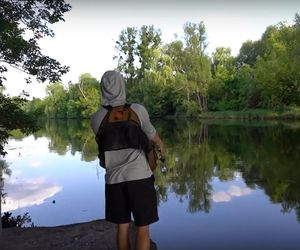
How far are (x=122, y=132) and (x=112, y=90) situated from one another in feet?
1.25

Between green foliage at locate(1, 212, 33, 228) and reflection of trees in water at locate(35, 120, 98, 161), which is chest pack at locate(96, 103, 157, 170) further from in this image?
reflection of trees in water at locate(35, 120, 98, 161)

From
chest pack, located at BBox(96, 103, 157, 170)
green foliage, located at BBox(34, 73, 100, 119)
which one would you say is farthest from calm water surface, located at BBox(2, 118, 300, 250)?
green foliage, located at BBox(34, 73, 100, 119)

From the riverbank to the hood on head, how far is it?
2453 mm

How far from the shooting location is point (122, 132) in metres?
3.20

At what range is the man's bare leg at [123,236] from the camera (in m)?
3.41

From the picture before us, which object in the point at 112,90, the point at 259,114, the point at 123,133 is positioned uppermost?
the point at 112,90

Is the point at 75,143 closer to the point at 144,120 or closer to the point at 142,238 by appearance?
the point at 142,238

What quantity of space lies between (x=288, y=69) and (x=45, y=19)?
43793mm

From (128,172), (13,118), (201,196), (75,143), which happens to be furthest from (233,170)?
(75,143)

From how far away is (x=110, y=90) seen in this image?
335cm

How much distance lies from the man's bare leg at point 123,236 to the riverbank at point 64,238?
1730 millimetres

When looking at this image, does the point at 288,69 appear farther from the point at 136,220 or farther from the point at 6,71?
the point at 136,220

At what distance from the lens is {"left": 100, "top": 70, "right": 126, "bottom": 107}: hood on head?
334 cm

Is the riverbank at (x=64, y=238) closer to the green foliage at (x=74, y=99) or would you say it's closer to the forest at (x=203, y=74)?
the forest at (x=203, y=74)
